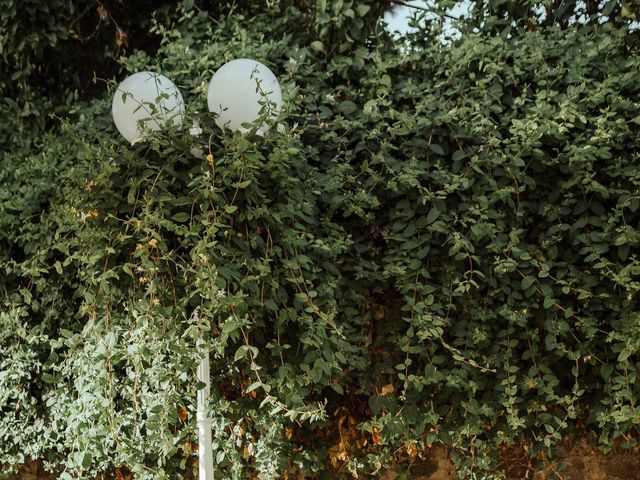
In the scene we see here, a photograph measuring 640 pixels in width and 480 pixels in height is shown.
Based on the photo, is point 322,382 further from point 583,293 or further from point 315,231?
point 583,293

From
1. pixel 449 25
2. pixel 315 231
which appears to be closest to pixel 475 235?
pixel 315 231

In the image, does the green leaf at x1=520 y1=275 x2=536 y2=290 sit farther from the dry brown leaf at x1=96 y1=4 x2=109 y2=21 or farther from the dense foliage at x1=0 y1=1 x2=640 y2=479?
the dry brown leaf at x1=96 y1=4 x2=109 y2=21

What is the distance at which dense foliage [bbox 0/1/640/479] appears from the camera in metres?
2.73

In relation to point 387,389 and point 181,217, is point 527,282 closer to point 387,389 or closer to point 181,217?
point 387,389

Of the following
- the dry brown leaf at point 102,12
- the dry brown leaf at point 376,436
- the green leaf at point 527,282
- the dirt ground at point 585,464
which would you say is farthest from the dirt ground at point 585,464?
the dry brown leaf at point 102,12

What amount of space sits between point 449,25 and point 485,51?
0.42 meters

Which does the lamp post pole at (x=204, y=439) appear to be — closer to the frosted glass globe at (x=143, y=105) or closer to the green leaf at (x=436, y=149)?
the frosted glass globe at (x=143, y=105)

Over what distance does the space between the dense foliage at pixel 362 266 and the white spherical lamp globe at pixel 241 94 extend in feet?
0.28

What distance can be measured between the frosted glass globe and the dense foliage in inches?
3.7

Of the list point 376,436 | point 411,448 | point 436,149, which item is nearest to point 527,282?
point 436,149

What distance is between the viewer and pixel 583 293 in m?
3.06

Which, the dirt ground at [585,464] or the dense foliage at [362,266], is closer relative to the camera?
the dense foliage at [362,266]

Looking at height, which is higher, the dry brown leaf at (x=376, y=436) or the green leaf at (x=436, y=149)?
the green leaf at (x=436, y=149)

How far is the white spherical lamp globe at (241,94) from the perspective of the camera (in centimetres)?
273
